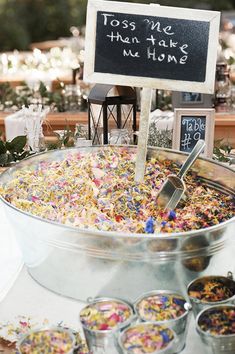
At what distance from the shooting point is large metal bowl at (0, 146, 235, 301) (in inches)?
43.0

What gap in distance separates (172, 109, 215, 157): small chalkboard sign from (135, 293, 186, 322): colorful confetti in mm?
927

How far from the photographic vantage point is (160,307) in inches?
39.6

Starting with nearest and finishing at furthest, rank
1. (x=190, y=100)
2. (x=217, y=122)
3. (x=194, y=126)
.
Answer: (x=194, y=126) → (x=190, y=100) → (x=217, y=122)

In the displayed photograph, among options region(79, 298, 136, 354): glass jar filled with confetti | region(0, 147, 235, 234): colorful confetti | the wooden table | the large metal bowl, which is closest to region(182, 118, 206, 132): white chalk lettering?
region(0, 147, 235, 234): colorful confetti

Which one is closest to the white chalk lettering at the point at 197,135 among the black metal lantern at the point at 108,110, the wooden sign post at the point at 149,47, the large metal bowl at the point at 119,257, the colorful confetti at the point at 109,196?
the black metal lantern at the point at 108,110

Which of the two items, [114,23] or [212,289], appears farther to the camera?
[114,23]

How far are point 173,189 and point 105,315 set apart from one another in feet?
1.39

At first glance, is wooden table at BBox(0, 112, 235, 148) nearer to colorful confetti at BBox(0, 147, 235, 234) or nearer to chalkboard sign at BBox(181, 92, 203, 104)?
chalkboard sign at BBox(181, 92, 203, 104)

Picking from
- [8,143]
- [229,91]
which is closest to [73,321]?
[8,143]

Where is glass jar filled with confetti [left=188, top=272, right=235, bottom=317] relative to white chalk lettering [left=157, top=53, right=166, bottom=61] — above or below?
below

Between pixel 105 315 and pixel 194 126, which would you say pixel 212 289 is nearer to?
pixel 105 315

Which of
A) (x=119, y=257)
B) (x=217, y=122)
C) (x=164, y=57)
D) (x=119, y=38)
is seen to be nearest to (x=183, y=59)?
(x=164, y=57)

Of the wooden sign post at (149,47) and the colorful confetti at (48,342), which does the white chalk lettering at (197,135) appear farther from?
A: the colorful confetti at (48,342)

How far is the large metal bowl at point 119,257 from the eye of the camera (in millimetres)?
1092
